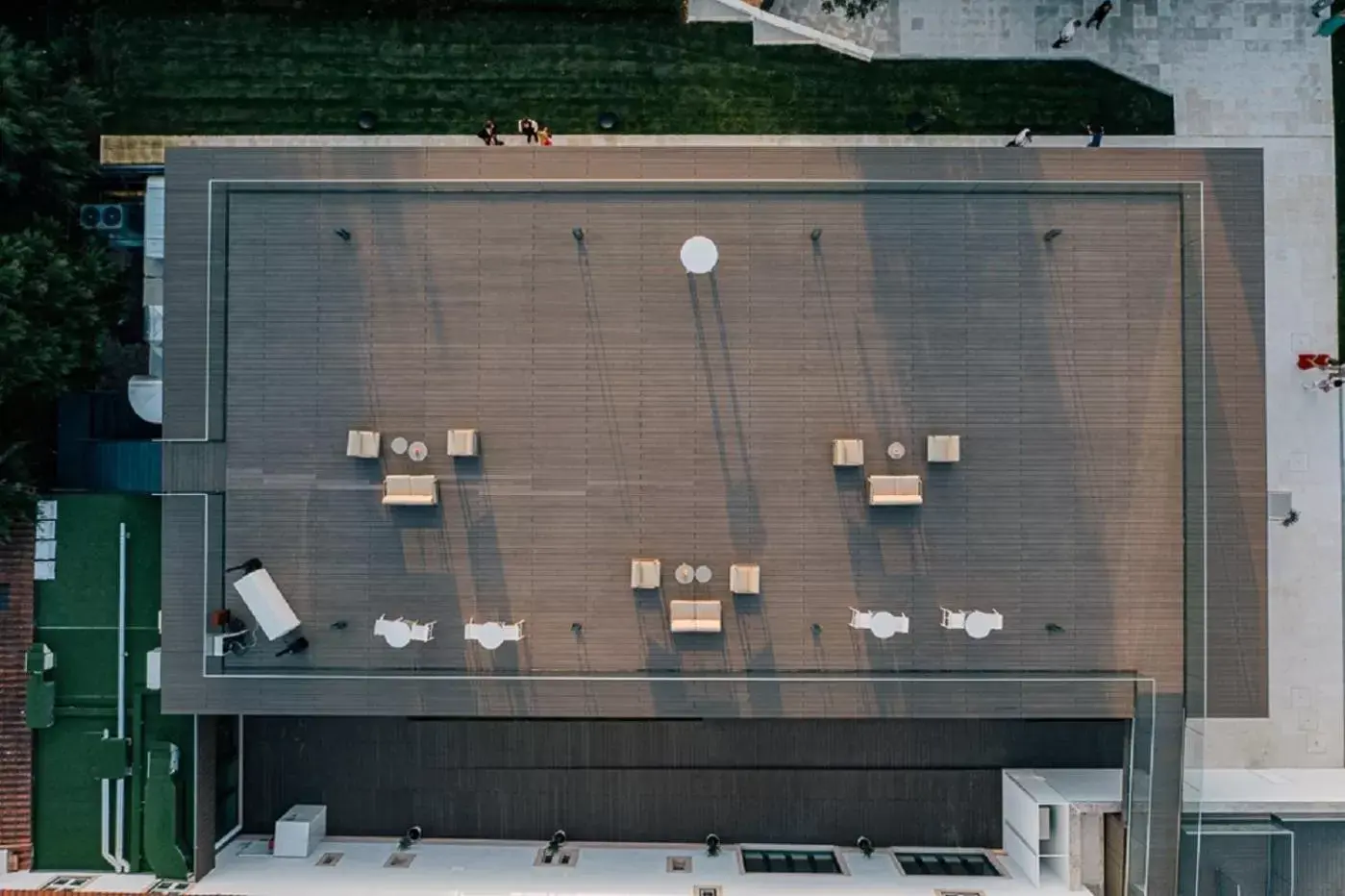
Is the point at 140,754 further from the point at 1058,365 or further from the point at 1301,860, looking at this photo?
the point at 1301,860

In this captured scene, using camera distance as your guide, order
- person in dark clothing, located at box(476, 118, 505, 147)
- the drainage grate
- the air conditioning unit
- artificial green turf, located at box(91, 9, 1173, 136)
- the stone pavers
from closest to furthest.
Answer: the drainage grate < person in dark clothing, located at box(476, 118, 505, 147) < the air conditioning unit < the stone pavers < artificial green turf, located at box(91, 9, 1173, 136)

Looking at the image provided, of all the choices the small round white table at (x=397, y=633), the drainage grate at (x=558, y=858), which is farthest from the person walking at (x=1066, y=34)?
the drainage grate at (x=558, y=858)

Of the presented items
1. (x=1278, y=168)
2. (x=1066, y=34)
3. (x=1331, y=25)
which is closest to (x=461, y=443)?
(x=1066, y=34)

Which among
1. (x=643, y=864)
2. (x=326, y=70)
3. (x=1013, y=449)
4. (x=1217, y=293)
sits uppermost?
(x=326, y=70)

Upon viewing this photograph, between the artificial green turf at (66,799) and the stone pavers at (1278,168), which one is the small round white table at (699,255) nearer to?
the stone pavers at (1278,168)

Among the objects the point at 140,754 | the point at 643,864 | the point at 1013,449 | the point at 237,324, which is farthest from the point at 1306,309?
the point at 140,754

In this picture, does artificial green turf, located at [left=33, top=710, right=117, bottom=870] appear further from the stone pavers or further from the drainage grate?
the stone pavers

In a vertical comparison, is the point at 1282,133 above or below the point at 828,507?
above

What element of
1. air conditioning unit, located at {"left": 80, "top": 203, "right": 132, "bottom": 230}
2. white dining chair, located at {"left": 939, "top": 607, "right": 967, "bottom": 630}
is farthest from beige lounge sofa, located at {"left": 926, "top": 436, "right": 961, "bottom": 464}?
air conditioning unit, located at {"left": 80, "top": 203, "right": 132, "bottom": 230}
